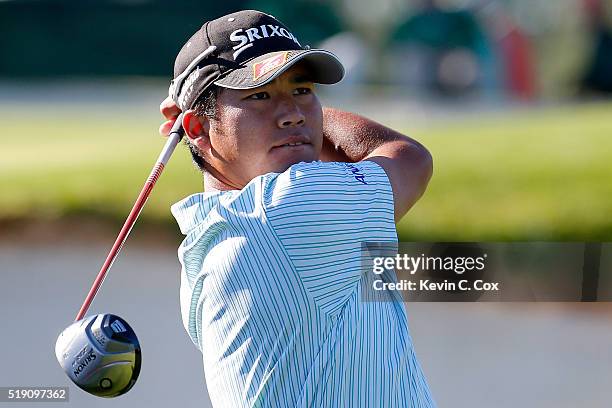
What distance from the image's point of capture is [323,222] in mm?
1540

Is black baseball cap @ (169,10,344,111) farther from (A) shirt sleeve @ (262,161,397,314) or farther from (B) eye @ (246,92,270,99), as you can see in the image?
(A) shirt sleeve @ (262,161,397,314)

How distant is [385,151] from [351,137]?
16 cm

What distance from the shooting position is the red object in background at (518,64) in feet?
11.4

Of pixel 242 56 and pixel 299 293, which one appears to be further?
pixel 242 56

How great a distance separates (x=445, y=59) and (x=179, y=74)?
189 centimetres

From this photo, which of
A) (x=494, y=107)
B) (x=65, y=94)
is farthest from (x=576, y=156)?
(x=65, y=94)

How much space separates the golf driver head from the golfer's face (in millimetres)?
353

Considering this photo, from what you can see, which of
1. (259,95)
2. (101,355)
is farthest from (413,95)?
(101,355)

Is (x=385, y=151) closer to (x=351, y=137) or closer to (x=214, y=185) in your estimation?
(x=351, y=137)

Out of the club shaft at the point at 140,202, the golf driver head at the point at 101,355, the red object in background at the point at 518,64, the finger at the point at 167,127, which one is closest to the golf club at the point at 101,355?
the golf driver head at the point at 101,355

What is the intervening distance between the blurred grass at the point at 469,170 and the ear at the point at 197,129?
1684 mm

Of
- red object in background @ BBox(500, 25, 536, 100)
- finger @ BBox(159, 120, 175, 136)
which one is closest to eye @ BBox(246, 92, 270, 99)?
finger @ BBox(159, 120, 175, 136)

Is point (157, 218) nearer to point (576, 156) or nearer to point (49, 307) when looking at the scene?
point (49, 307)

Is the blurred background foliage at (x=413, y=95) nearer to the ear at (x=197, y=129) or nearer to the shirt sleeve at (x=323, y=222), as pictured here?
the ear at (x=197, y=129)
